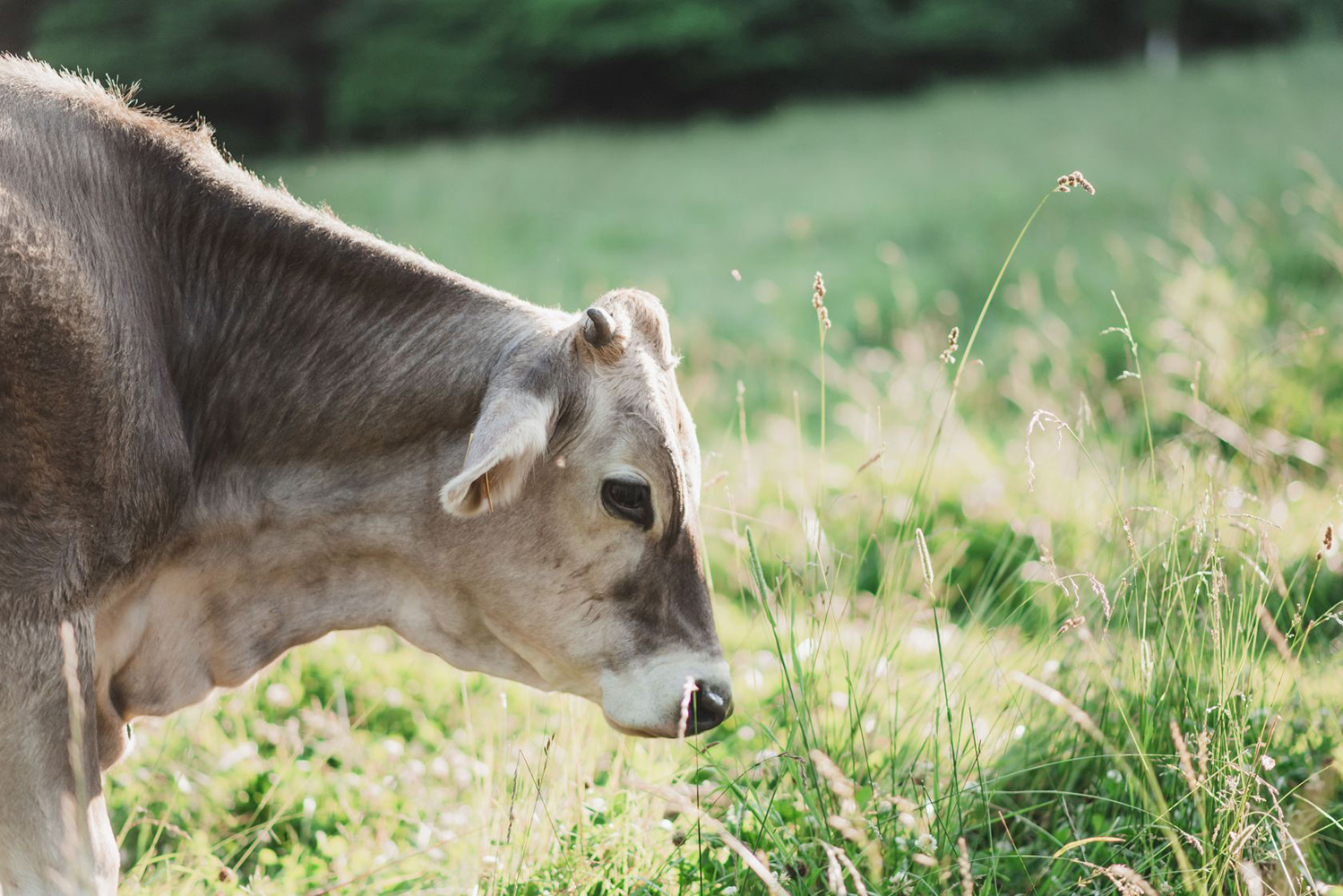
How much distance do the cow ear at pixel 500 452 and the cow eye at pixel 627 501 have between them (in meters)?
0.19

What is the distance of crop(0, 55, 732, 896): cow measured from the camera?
9.27ft

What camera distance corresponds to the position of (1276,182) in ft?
40.1

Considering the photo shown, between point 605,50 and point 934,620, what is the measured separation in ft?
76.8

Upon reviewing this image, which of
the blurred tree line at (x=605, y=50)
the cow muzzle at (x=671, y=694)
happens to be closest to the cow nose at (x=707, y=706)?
the cow muzzle at (x=671, y=694)

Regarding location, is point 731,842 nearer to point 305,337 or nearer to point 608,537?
point 608,537

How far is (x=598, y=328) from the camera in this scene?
299cm

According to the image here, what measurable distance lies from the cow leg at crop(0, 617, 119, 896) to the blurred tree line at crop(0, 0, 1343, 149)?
1936 centimetres

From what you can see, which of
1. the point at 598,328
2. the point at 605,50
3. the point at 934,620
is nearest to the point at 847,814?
the point at 934,620

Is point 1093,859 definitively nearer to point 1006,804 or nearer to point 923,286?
point 1006,804

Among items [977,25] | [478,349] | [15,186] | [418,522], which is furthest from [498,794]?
[977,25]

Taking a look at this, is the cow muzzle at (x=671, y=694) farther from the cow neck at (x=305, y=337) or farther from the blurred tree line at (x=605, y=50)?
the blurred tree line at (x=605, y=50)

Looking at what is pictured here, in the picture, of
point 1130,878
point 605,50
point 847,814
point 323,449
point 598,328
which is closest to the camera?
point 1130,878

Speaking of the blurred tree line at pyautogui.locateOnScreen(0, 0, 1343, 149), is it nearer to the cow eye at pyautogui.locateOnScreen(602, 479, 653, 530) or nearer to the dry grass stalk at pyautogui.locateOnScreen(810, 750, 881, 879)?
the cow eye at pyautogui.locateOnScreen(602, 479, 653, 530)

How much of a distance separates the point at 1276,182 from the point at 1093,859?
431 inches
